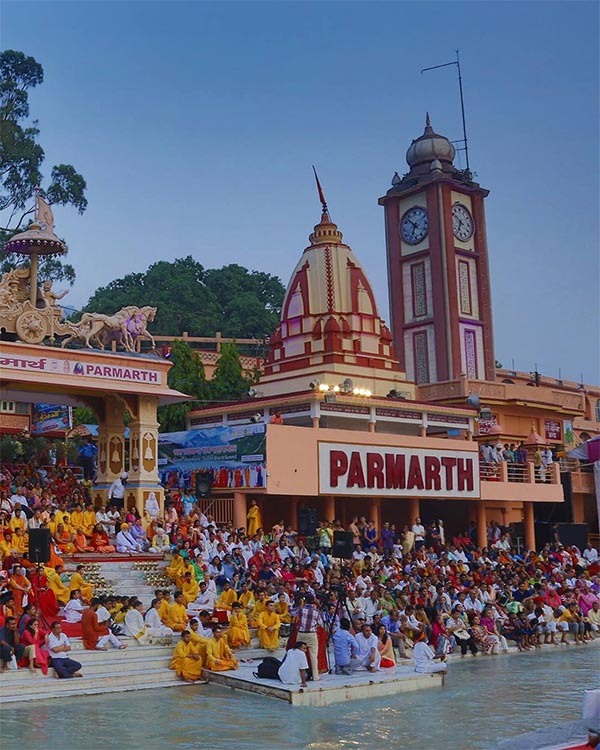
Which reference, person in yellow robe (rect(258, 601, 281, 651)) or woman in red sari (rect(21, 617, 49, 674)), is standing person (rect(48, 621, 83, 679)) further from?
person in yellow robe (rect(258, 601, 281, 651))

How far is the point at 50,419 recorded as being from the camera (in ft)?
96.0

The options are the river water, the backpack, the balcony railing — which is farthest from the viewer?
the balcony railing

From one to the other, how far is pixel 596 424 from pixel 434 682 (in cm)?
3220

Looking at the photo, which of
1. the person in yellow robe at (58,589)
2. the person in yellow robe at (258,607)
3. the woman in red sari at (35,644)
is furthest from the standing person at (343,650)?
the person in yellow robe at (58,589)

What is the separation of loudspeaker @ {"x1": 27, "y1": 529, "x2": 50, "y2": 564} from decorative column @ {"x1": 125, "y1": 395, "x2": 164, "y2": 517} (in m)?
6.55

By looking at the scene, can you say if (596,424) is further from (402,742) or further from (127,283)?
(402,742)

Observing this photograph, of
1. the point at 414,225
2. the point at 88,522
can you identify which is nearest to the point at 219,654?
the point at 88,522

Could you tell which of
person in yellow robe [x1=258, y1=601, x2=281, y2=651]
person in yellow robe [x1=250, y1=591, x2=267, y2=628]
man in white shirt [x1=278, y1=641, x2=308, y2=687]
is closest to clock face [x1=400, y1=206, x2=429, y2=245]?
person in yellow robe [x1=250, y1=591, x2=267, y2=628]

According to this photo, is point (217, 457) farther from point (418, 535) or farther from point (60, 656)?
point (60, 656)

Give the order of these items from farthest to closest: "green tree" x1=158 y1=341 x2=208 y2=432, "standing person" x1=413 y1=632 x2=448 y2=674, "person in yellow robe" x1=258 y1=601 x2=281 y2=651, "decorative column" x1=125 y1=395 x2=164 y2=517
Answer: "green tree" x1=158 y1=341 x2=208 y2=432 < "decorative column" x1=125 y1=395 x2=164 y2=517 < "person in yellow robe" x1=258 y1=601 x2=281 y2=651 < "standing person" x1=413 y1=632 x2=448 y2=674

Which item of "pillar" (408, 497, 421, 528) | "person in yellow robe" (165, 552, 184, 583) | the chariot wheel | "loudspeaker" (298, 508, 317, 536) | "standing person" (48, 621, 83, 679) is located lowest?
"standing person" (48, 621, 83, 679)

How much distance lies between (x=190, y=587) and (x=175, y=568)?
744 millimetres

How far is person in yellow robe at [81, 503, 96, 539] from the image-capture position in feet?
60.1

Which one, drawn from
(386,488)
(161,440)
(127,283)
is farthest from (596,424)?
(127,283)
